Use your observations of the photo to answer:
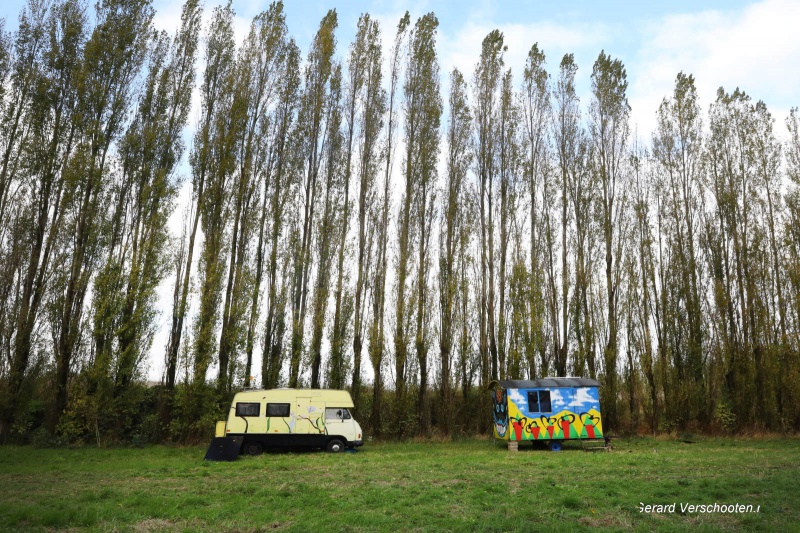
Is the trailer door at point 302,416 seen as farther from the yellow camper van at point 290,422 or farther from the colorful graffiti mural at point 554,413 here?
the colorful graffiti mural at point 554,413

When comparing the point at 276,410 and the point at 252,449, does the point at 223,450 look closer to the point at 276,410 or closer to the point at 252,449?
the point at 252,449

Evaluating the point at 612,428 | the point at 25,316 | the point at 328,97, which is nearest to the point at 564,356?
the point at 612,428

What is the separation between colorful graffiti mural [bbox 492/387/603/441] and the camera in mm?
17344

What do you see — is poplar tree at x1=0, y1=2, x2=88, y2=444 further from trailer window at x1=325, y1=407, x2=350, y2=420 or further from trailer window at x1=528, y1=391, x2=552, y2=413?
trailer window at x1=528, y1=391, x2=552, y2=413

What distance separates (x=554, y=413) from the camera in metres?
17.5

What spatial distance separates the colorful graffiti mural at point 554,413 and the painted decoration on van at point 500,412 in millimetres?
34

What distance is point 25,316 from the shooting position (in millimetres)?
17531

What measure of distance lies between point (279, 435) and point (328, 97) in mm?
14224

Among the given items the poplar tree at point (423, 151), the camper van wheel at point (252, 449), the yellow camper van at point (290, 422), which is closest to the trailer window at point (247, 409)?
the yellow camper van at point (290, 422)

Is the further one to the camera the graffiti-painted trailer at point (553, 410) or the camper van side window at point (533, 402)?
the camper van side window at point (533, 402)

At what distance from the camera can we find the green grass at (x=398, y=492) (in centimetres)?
672

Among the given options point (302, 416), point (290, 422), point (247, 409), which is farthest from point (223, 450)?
point (302, 416)

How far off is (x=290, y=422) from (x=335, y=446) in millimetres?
1665

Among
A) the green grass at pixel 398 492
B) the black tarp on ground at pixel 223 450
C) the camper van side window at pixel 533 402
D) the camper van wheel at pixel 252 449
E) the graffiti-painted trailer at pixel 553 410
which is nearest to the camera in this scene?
the green grass at pixel 398 492
